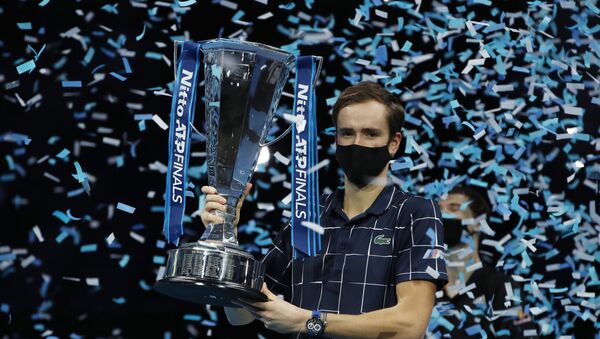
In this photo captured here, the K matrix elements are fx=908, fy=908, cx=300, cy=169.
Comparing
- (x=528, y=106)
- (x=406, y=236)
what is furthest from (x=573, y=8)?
(x=406, y=236)

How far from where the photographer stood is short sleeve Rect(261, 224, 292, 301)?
252cm

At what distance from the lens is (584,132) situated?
4.02 m

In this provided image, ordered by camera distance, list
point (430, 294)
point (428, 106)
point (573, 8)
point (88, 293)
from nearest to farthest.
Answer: point (430, 294) → point (573, 8) → point (428, 106) → point (88, 293)

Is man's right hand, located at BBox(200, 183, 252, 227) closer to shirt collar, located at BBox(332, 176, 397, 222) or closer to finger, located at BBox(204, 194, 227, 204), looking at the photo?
finger, located at BBox(204, 194, 227, 204)

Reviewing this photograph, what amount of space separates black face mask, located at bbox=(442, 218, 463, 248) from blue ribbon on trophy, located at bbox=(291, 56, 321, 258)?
1.62 metres

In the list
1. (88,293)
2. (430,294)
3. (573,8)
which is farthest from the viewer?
(88,293)

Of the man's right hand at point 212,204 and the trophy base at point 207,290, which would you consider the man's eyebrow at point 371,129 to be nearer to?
the man's right hand at point 212,204

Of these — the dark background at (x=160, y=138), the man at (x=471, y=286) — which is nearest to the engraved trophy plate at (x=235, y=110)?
the dark background at (x=160, y=138)

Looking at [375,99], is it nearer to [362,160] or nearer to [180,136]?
[362,160]

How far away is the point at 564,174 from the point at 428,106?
2.30 ft

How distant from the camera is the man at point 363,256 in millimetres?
2211

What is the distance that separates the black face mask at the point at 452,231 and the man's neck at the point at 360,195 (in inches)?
56.0

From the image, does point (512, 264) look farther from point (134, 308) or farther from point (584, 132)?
point (134, 308)

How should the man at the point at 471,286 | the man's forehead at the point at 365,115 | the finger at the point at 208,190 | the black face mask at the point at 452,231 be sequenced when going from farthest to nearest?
the black face mask at the point at 452,231, the man at the point at 471,286, the man's forehead at the point at 365,115, the finger at the point at 208,190
